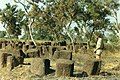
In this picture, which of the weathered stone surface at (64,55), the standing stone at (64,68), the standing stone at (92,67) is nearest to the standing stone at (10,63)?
the weathered stone surface at (64,55)

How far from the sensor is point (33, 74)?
1334 cm

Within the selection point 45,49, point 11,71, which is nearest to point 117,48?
point 45,49

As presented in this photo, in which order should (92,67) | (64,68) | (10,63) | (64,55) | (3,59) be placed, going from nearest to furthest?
1. (64,68)
2. (92,67)
3. (10,63)
4. (3,59)
5. (64,55)

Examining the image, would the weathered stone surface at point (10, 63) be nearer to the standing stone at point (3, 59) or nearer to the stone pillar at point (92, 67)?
the standing stone at point (3, 59)

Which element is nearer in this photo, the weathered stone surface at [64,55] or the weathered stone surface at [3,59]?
the weathered stone surface at [3,59]

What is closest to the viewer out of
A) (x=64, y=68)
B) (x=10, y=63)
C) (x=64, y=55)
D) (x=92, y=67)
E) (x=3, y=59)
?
(x=64, y=68)

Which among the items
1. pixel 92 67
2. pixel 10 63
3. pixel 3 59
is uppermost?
pixel 3 59

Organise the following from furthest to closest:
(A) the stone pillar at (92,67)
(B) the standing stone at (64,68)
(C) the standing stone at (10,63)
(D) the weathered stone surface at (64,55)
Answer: (D) the weathered stone surface at (64,55)
(C) the standing stone at (10,63)
(A) the stone pillar at (92,67)
(B) the standing stone at (64,68)

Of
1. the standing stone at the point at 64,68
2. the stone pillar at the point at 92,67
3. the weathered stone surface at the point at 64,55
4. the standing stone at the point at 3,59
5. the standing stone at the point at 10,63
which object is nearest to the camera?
the standing stone at the point at 64,68

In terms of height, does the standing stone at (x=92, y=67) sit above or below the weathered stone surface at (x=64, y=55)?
below

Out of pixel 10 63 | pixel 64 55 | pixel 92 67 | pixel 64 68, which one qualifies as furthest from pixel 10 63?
pixel 92 67

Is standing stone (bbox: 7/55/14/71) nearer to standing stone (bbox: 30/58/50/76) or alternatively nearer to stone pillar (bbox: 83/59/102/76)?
standing stone (bbox: 30/58/50/76)

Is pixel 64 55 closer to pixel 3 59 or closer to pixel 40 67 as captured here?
pixel 3 59

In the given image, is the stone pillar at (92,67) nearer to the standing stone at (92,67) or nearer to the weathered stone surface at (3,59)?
the standing stone at (92,67)
